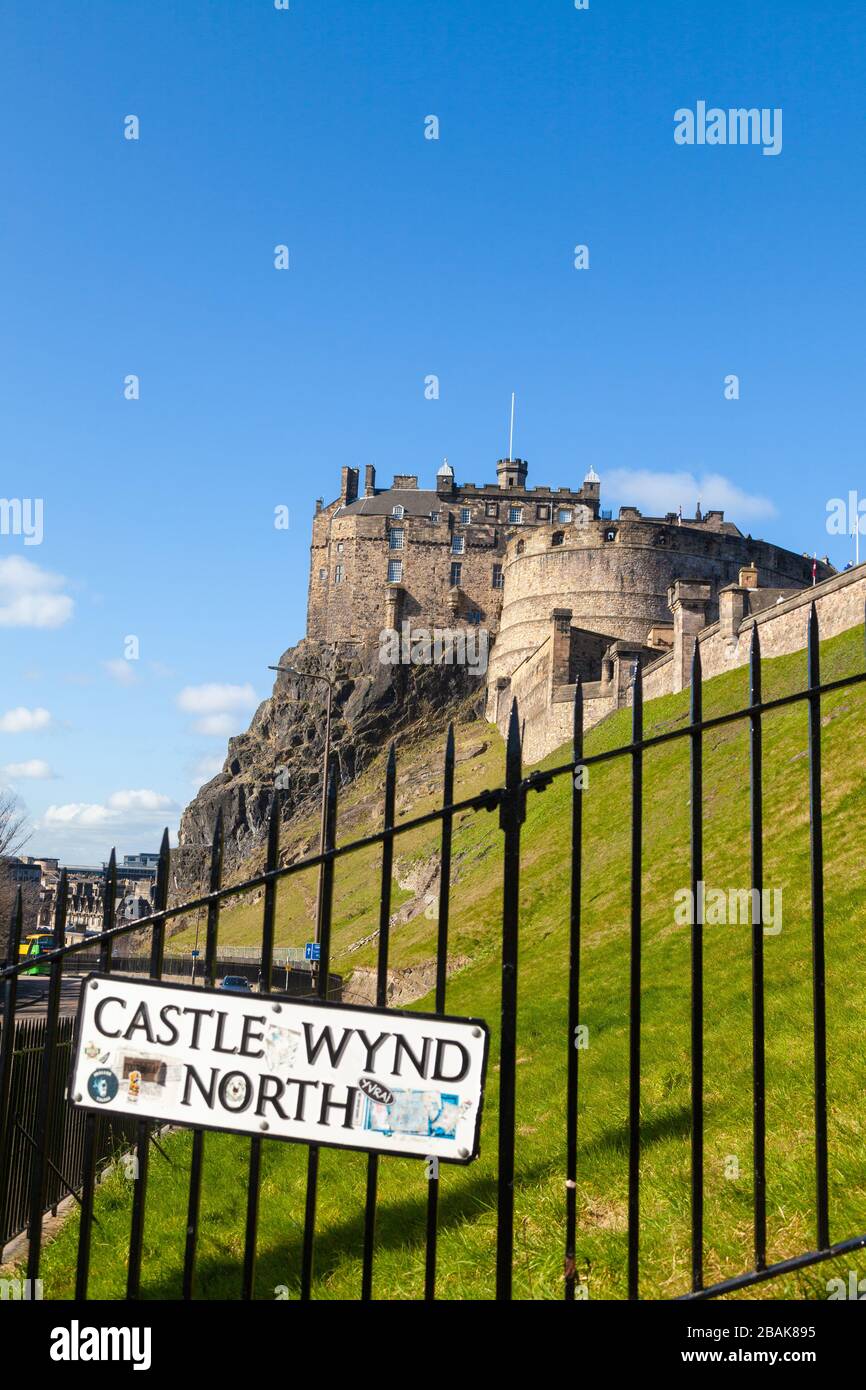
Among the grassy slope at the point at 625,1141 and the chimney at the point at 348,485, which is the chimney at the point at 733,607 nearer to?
the grassy slope at the point at 625,1141

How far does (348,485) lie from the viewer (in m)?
96.1

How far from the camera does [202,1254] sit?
28.4 feet

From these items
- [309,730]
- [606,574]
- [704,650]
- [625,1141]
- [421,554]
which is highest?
[421,554]

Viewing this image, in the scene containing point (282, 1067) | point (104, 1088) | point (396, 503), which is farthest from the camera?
point (396, 503)

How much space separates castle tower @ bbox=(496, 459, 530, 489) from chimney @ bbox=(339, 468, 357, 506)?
40.2ft

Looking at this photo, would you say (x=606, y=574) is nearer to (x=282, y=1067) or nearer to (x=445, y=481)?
(x=445, y=481)

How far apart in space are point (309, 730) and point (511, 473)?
27831 millimetres

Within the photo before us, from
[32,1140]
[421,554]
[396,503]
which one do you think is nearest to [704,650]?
[32,1140]

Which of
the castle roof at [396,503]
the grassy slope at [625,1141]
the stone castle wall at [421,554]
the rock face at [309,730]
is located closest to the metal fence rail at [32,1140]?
the grassy slope at [625,1141]

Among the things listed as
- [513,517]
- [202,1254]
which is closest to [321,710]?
[513,517]

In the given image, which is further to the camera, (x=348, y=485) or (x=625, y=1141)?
(x=348, y=485)

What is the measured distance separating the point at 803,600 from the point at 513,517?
59877 mm

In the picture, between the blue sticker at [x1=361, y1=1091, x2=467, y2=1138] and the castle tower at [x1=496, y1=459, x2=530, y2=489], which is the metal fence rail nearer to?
the blue sticker at [x1=361, y1=1091, x2=467, y2=1138]

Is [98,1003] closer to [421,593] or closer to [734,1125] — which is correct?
[734,1125]
